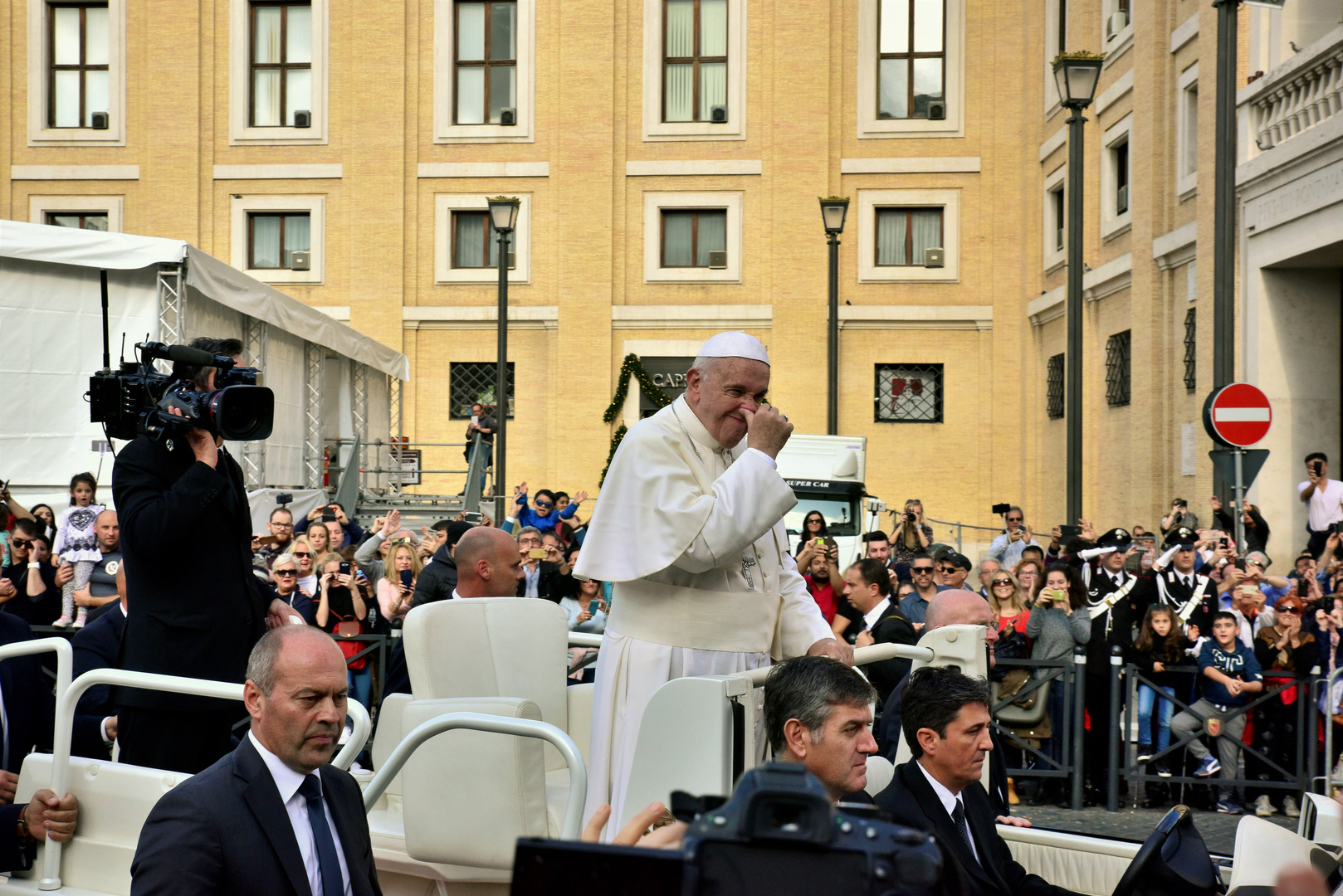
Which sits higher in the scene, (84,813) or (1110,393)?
(1110,393)

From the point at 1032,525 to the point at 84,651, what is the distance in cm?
2605

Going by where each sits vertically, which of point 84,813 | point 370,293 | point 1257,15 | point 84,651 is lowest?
point 84,813

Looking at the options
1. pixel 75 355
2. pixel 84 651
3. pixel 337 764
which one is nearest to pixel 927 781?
pixel 337 764

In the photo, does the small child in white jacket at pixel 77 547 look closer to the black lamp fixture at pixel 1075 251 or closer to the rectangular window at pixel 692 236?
the black lamp fixture at pixel 1075 251

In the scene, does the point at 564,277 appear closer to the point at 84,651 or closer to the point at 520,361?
the point at 520,361

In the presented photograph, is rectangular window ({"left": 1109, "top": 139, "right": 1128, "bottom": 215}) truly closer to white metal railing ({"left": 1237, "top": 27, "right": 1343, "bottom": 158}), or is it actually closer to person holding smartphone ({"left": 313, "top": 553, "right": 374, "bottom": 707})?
white metal railing ({"left": 1237, "top": 27, "right": 1343, "bottom": 158})

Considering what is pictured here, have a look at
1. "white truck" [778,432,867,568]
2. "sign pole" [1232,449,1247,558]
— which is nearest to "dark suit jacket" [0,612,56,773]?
"sign pole" [1232,449,1247,558]

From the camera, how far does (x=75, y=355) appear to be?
16297mm

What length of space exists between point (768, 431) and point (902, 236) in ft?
90.6

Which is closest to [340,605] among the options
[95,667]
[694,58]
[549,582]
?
[549,582]

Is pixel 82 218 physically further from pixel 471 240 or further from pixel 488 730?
Answer: pixel 488 730

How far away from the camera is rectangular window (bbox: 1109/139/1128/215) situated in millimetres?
24995

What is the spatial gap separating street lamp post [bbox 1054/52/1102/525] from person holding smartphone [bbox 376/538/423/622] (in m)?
6.53

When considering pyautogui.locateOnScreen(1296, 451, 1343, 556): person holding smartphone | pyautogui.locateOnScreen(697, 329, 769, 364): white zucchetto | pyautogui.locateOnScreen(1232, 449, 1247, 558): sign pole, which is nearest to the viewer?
pyautogui.locateOnScreen(697, 329, 769, 364): white zucchetto
